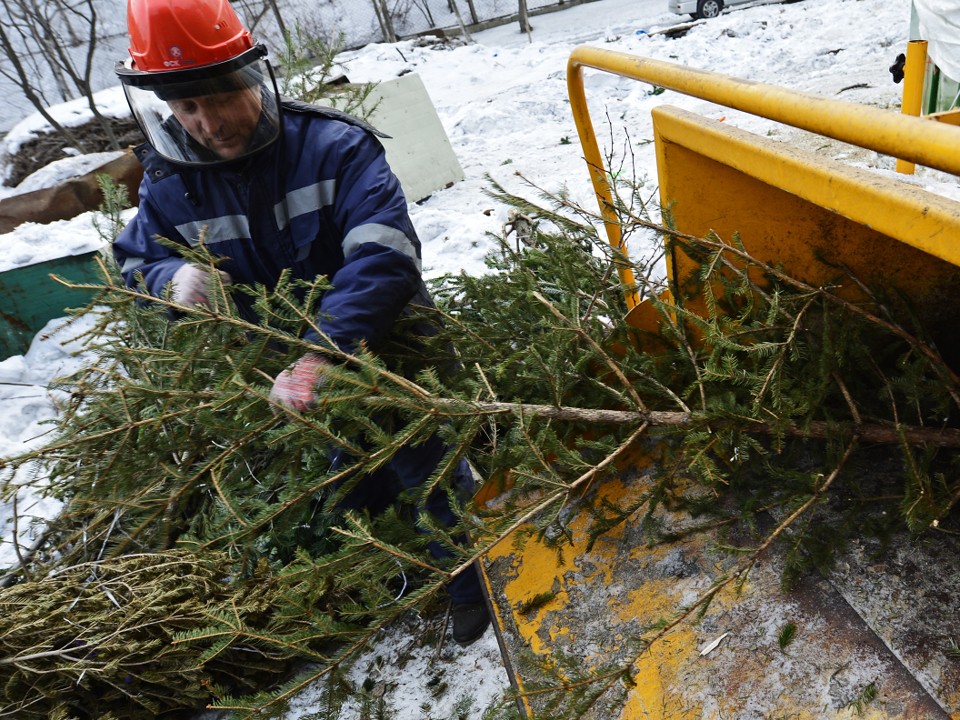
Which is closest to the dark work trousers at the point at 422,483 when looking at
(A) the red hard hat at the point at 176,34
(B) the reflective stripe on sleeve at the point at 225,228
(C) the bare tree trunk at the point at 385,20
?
(B) the reflective stripe on sleeve at the point at 225,228

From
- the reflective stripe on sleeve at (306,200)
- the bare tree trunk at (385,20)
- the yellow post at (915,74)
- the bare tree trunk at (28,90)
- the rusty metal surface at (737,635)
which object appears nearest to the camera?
the rusty metal surface at (737,635)

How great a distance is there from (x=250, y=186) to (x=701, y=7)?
534 inches

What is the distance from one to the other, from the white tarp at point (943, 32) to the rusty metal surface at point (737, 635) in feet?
13.8

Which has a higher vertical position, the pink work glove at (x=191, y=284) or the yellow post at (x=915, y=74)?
the pink work glove at (x=191, y=284)

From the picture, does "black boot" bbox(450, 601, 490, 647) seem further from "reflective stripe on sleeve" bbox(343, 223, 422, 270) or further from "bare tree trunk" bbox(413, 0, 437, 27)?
"bare tree trunk" bbox(413, 0, 437, 27)

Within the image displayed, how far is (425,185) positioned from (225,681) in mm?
5753

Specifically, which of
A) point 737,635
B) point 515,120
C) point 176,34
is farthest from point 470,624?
point 515,120

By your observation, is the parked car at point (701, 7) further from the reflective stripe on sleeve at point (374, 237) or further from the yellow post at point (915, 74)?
the reflective stripe on sleeve at point (374, 237)

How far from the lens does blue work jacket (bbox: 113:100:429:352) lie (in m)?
2.07

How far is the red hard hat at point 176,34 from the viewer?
6.53 ft

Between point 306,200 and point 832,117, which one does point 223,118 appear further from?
point 832,117

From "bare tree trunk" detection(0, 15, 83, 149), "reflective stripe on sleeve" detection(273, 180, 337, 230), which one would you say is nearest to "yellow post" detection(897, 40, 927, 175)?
"reflective stripe on sleeve" detection(273, 180, 337, 230)

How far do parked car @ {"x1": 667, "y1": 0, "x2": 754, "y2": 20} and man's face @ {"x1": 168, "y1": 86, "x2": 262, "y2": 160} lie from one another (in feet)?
43.8

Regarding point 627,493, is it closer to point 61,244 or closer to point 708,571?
point 708,571
